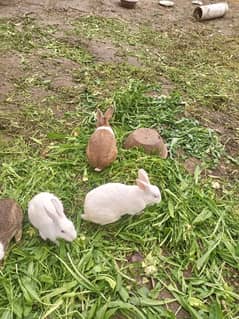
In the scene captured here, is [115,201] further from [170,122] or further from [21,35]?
[21,35]

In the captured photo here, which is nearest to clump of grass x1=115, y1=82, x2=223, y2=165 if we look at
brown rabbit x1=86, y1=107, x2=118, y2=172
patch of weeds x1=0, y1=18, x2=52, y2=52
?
brown rabbit x1=86, y1=107, x2=118, y2=172

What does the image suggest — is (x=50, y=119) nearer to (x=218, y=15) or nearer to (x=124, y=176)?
(x=124, y=176)

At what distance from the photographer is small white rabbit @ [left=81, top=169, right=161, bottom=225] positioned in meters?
1.81

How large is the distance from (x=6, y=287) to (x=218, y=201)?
3.70ft

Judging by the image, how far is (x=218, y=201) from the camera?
7.11ft

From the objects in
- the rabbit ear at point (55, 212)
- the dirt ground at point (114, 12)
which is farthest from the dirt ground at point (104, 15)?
the rabbit ear at point (55, 212)

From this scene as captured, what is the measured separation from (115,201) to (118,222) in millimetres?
154

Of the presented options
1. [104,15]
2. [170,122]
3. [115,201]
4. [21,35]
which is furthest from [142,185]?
[104,15]

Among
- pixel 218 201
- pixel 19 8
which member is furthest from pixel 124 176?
pixel 19 8

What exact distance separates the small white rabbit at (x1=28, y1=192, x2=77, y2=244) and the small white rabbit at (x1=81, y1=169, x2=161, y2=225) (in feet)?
0.46

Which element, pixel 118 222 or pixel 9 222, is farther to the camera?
pixel 118 222

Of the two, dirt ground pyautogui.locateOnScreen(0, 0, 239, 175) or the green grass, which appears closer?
the green grass

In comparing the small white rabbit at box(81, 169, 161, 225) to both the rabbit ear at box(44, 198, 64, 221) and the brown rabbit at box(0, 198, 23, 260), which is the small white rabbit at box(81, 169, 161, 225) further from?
the brown rabbit at box(0, 198, 23, 260)

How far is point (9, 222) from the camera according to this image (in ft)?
5.66
